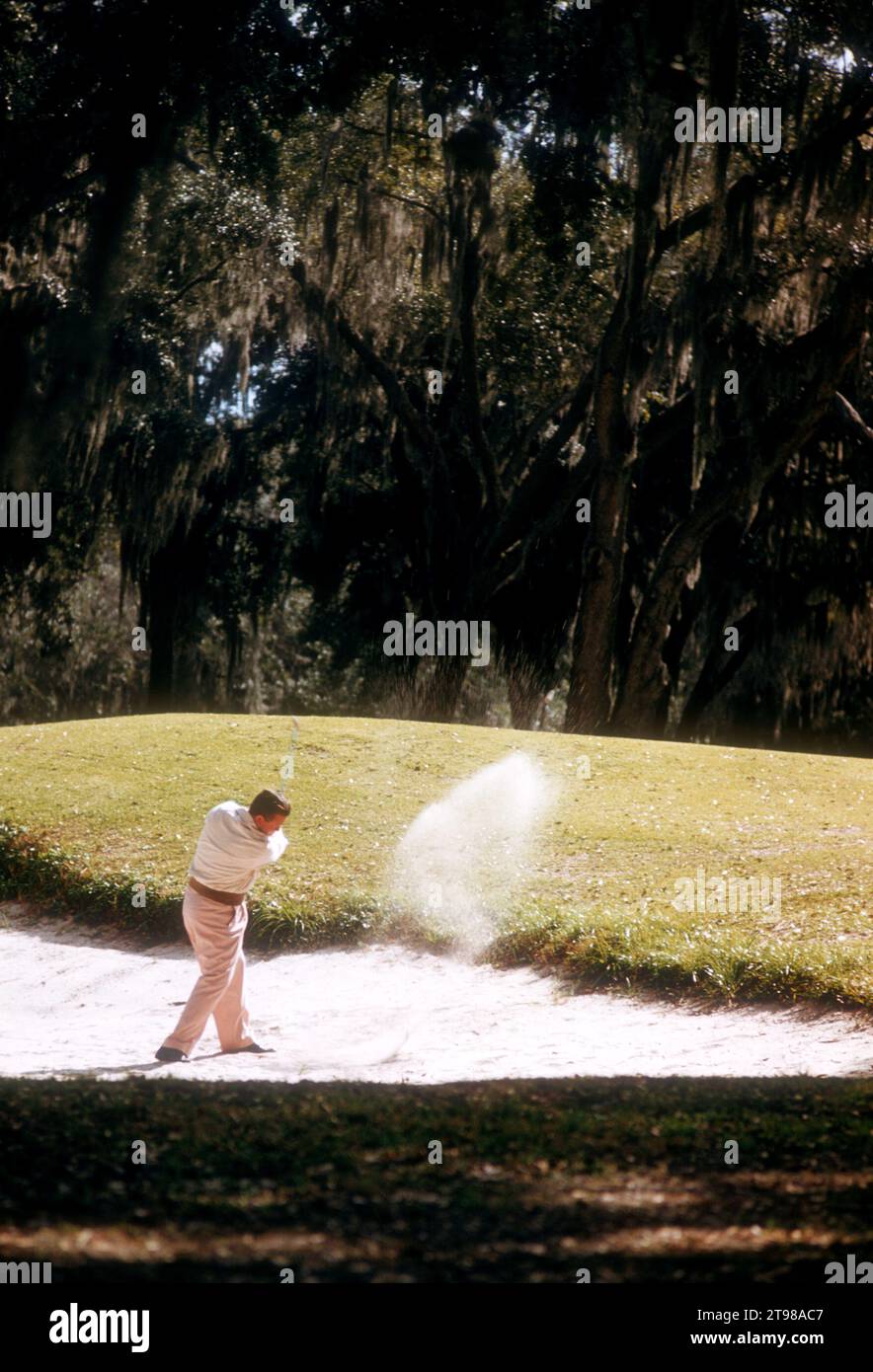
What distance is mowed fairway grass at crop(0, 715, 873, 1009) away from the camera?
11.3m

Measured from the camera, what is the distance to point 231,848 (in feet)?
29.0

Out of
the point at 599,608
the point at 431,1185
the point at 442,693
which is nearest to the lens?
the point at 431,1185

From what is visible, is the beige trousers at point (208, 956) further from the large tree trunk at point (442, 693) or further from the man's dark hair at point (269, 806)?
the large tree trunk at point (442, 693)

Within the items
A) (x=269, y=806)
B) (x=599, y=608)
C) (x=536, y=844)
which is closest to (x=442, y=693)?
(x=599, y=608)

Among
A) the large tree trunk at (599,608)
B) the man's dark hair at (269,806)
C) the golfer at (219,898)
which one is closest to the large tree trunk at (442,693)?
the large tree trunk at (599,608)

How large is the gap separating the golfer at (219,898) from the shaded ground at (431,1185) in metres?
2.46

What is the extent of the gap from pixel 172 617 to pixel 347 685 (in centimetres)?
1111

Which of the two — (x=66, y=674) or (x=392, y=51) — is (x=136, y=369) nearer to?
(x=392, y=51)

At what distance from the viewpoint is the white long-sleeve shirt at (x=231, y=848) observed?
347 inches

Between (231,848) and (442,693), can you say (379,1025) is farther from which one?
(442,693)

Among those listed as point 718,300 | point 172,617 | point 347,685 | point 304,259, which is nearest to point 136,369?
point 304,259

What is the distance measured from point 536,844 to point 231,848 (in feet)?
19.5

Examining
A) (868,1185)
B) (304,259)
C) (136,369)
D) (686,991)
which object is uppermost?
(304,259)

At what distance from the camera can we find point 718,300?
790 inches
